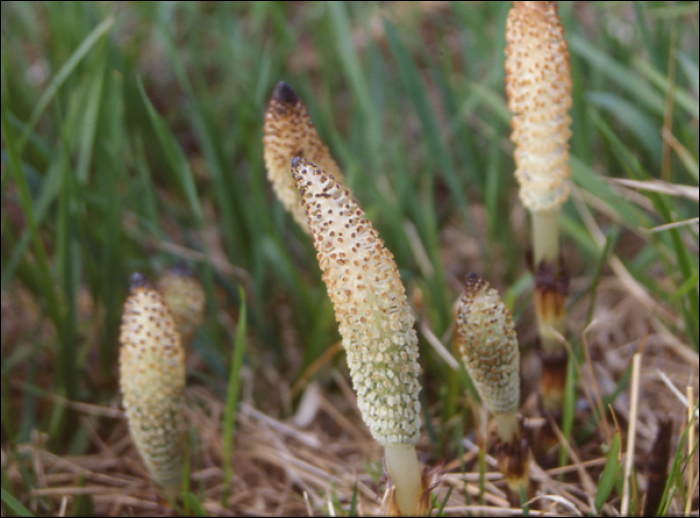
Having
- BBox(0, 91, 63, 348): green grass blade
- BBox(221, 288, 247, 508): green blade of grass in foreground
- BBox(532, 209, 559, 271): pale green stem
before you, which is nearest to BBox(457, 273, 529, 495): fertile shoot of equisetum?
BBox(532, 209, 559, 271): pale green stem

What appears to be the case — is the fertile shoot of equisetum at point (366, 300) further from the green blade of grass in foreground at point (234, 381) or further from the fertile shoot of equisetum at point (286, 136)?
the green blade of grass in foreground at point (234, 381)

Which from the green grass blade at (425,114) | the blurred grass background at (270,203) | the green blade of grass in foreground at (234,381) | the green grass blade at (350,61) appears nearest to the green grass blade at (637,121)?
the blurred grass background at (270,203)

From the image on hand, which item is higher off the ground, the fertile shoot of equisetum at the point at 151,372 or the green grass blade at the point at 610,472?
the fertile shoot of equisetum at the point at 151,372

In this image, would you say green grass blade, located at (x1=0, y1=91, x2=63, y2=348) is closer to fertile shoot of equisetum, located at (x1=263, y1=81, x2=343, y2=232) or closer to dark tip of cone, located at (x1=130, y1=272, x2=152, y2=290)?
dark tip of cone, located at (x1=130, y1=272, x2=152, y2=290)

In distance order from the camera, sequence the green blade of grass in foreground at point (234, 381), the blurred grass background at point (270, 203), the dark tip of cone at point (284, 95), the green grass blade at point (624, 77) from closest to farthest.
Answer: the dark tip of cone at point (284, 95), the green blade of grass in foreground at point (234, 381), the blurred grass background at point (270, 203), the green grass blade at point (624, 77)

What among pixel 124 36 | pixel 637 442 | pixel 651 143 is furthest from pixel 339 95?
pixel 637 442

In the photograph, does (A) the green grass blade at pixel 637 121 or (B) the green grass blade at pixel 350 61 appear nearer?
(A) the green grass blade at pixel 637 121

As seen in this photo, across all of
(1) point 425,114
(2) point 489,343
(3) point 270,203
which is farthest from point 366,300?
(3) point 270,203
